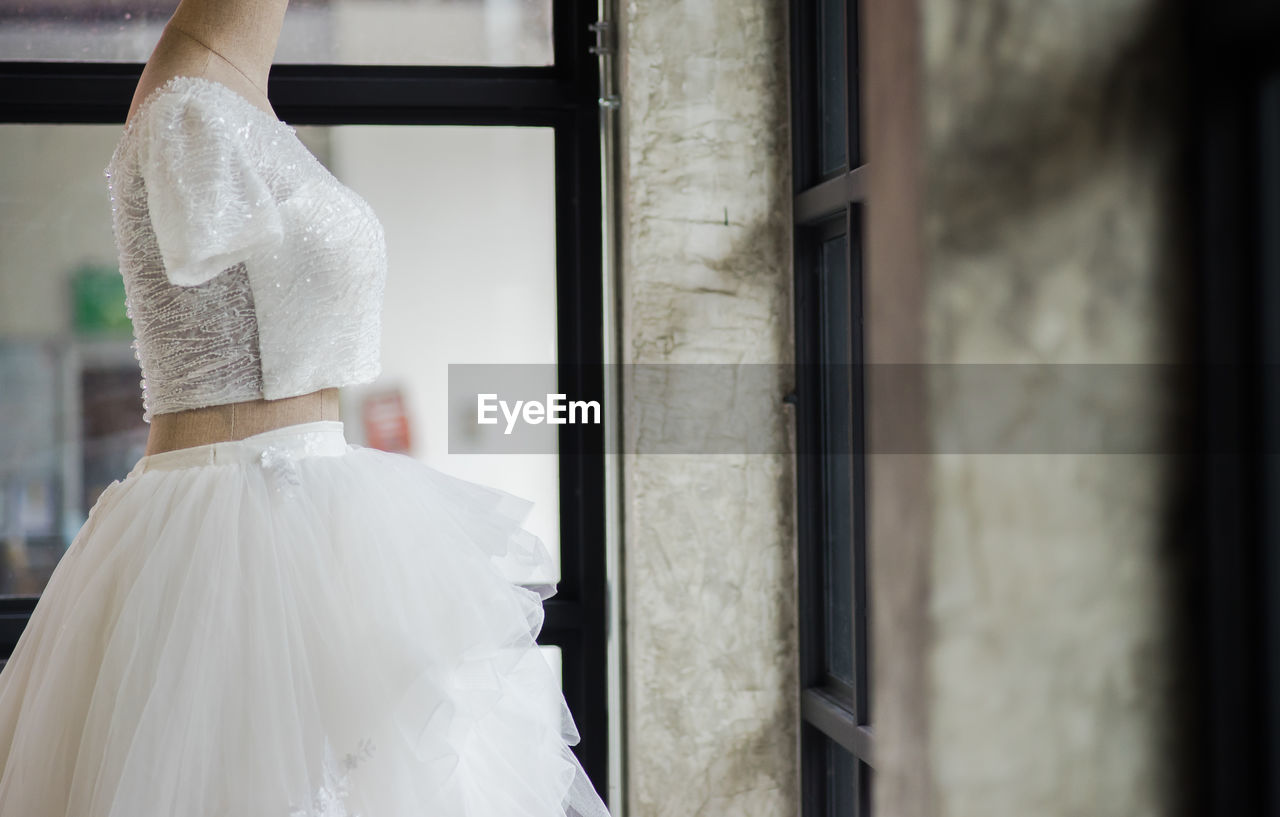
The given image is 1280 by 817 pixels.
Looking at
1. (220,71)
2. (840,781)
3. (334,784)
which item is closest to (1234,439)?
(334,784)

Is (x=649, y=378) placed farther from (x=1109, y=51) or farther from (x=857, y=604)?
(x=1109, y=51)

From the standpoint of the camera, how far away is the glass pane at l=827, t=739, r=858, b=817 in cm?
154

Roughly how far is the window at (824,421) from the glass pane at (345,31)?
0.61 meters

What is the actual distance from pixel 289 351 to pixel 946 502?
90 cm

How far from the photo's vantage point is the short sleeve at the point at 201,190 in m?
0.95

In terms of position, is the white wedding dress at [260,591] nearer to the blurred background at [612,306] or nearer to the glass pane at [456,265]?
the blurred background at [612,306]

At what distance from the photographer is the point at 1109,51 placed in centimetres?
31

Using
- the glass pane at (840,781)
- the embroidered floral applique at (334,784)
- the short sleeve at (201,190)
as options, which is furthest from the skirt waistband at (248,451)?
the glass pane at (840,781)

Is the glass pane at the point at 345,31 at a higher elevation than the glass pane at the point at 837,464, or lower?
higher

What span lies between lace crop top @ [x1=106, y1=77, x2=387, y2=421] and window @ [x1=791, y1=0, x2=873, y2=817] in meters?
0.72

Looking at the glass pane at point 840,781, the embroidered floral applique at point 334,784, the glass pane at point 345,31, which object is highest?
the glass pane at point 345,31

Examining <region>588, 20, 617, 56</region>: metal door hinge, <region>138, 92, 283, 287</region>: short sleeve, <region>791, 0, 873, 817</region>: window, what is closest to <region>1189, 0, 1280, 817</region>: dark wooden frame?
<region>138, 92, 283, 287</region>: short sleeve

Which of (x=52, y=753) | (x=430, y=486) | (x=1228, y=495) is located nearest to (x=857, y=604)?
(x=430, y=486)

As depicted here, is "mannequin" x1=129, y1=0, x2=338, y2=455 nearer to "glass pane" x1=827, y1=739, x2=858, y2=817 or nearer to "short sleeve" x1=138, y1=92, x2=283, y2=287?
"short sleeve" x1=138, y1=92, x2=283, y2=287
